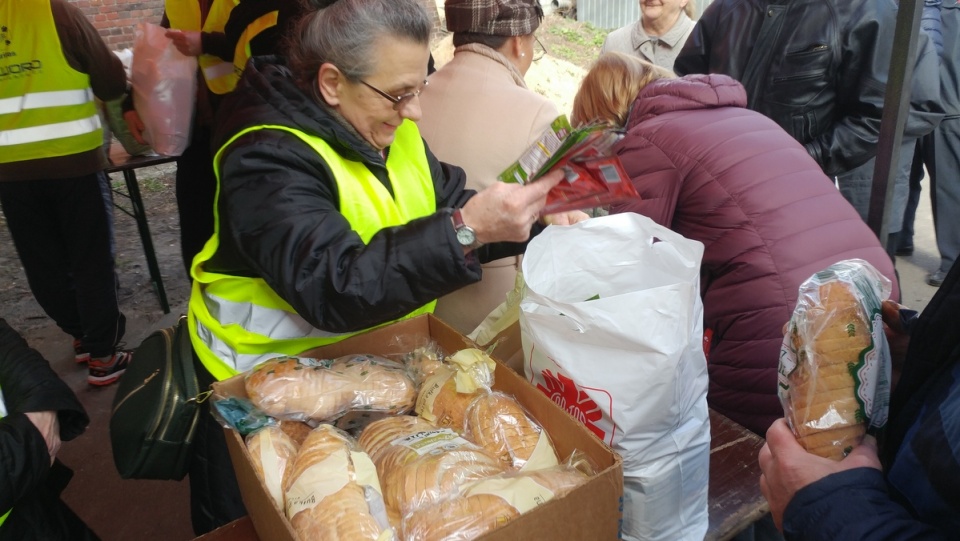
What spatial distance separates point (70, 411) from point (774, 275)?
70.6 inches

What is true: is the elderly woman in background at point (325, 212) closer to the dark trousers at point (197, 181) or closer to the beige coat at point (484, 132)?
the beige coat at point (484, 132)

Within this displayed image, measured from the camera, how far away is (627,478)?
117 cm

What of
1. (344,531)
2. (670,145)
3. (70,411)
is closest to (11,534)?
(70,411)

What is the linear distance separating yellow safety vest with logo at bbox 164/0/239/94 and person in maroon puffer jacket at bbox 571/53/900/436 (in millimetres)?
1920

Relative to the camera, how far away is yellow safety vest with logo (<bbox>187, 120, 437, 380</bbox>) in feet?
4.59

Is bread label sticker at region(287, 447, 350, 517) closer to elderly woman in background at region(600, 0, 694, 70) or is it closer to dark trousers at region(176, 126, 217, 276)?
dark trousers at region(176, 126, 217, 276)

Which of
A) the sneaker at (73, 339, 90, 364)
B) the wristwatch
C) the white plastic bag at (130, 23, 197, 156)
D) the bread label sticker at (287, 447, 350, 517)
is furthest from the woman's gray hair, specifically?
the sneaker at (73, 339, 90, 364)

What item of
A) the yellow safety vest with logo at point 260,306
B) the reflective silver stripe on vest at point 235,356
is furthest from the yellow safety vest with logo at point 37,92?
the reflective silver stripe on vest at point 235,356

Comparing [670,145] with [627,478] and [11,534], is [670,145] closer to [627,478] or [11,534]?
[627,478]

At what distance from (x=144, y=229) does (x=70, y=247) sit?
2.38 feet

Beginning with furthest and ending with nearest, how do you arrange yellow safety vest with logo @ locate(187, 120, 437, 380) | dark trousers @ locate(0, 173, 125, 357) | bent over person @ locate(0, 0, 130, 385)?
dark trousers @ locate(0, 173, 125, 357)
bent over person @ locate(0, 0, 130, 385)
yellow safety vest with logo @ locate(187, 120, 437, 380)

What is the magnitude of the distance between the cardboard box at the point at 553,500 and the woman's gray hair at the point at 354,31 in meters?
0.60

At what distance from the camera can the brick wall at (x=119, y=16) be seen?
7.95 metres

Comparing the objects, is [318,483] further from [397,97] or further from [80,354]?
[80,354]
